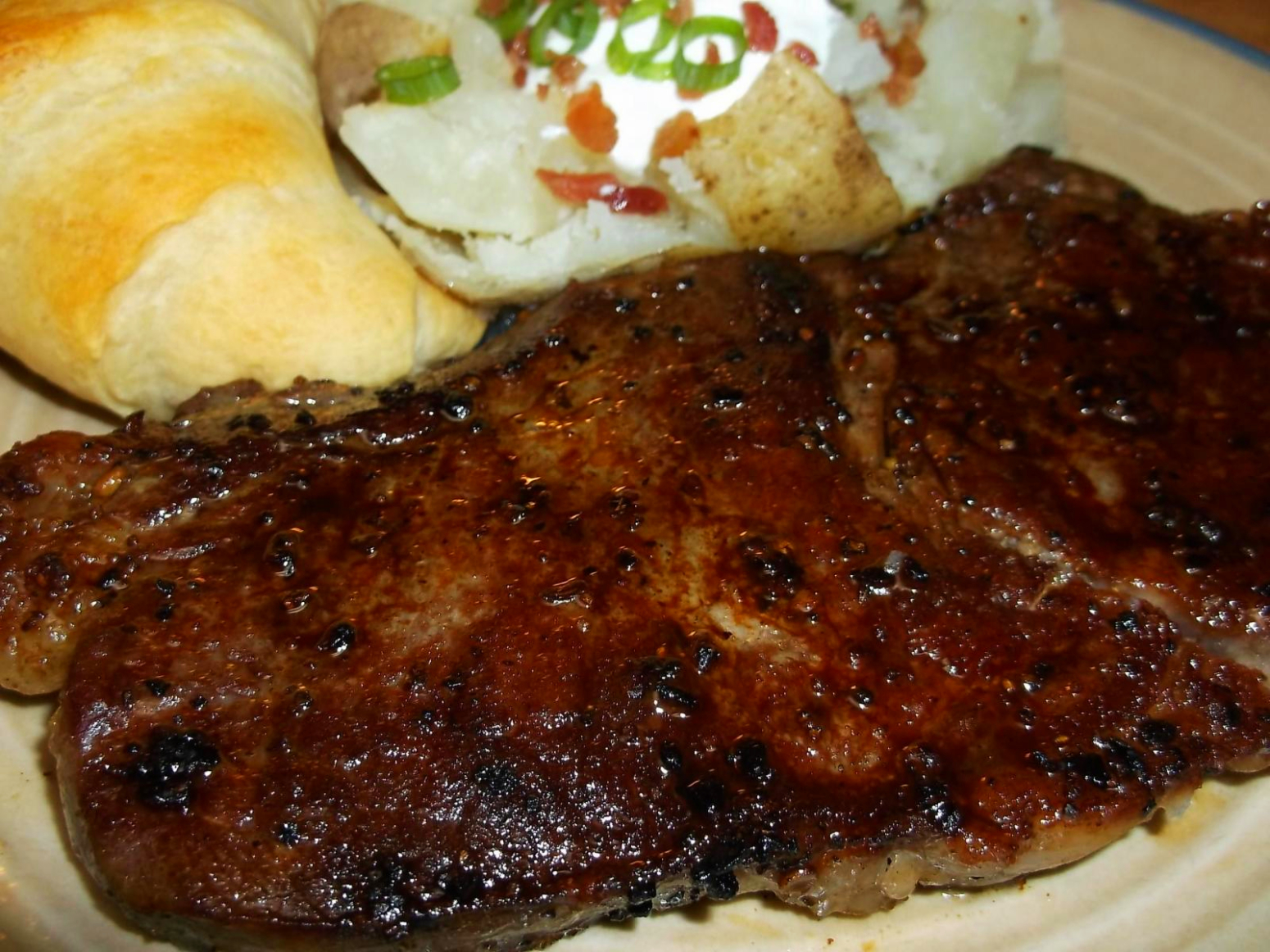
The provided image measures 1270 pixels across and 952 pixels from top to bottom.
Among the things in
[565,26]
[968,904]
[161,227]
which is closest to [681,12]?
[565,26]

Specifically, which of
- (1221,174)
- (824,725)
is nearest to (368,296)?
(824,725)

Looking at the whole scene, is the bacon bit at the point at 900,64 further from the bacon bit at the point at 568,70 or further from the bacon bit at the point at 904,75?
the bacon bit at the point at 568,70

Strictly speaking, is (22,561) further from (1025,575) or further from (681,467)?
(1025,575)

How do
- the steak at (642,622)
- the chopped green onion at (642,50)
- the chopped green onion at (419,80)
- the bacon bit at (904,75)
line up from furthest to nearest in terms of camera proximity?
the bacon bit at (904,75), the chopped green onion at (642,50), the chopped green onion at (419,80), the steak at (642,622)

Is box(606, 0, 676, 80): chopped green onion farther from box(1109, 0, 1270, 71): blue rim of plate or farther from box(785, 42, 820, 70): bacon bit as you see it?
box(1109, 0, 1270, 71): blue rim of plate

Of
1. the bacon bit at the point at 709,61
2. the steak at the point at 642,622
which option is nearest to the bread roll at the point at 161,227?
the steak at the point at 642,622

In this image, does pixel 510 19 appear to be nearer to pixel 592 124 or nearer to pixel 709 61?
pixel 592 124
